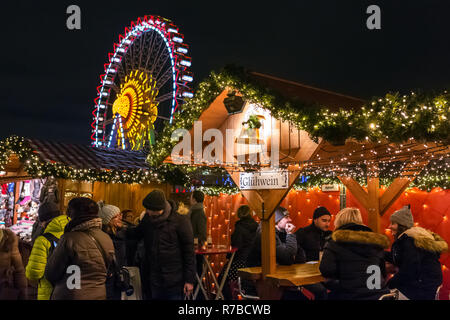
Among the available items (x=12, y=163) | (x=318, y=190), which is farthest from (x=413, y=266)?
(x=12, y=163)

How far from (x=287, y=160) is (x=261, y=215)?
34.2 inches

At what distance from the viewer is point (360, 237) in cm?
340

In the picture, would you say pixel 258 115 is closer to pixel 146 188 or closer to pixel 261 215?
pixel 261 215

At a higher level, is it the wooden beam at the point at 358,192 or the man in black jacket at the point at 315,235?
the wooden beam at the point at 358,192

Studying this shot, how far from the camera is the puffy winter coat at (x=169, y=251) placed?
12.6 feet

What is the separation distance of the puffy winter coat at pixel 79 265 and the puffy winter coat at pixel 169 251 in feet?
2.34

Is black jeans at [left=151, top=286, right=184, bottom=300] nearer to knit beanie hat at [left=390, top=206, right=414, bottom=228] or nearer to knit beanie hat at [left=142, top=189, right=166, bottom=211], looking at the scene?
knit beanie hat at [left=142, top=189, right=166, bottom=211]

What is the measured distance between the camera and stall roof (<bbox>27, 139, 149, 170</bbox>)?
1024cm

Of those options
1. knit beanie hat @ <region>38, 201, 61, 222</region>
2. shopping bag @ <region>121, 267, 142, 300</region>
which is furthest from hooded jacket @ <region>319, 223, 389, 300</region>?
knit beanie hat @ <region>38, 201, 61, 222</region>

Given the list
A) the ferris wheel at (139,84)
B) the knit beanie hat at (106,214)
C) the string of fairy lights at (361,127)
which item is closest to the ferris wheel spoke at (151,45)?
the ferris wheel at (139,84)

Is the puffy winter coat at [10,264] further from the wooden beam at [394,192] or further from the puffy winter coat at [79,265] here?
the wooden beam at [394,192]

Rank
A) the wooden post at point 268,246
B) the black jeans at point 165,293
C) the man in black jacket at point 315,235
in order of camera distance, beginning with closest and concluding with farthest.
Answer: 1. the black jeans at point 165,293
2. the wooden post at point 268,246
3. the man in black jacket at point 315,235
